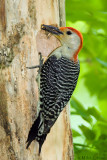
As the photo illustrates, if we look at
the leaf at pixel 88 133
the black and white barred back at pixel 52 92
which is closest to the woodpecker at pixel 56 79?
the black and white barred back at pixel 52 92

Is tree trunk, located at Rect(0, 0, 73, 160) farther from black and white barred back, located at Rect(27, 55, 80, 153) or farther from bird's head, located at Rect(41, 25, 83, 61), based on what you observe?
bird's head, located at Rect(41, 25, 83, 61)

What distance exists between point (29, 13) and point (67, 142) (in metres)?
1.36

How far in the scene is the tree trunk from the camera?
276cm

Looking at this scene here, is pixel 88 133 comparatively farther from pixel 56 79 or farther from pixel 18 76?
pixel 18 76

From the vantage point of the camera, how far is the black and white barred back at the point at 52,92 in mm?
2801

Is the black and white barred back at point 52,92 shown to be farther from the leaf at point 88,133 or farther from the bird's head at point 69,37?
the leaf at point 88,133

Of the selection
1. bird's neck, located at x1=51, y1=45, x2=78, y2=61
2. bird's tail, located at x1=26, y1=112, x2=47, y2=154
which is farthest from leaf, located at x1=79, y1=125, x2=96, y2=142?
bird's neck, located at x1=51, y1=45, x2=78, y2=61

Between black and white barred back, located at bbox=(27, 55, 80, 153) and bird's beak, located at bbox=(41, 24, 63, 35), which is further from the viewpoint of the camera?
bird's beak, located at bbox=(41, 24, 63, 35)

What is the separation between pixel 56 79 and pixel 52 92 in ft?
0.45

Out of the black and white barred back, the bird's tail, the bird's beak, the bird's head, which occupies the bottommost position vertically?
the bird's tail

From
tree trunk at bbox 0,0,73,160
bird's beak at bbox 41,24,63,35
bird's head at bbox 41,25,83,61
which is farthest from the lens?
bird's head at bbox 41,25,83,61

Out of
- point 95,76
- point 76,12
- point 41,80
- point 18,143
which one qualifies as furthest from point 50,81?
point 95,76

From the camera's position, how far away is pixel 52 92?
2.90 meters

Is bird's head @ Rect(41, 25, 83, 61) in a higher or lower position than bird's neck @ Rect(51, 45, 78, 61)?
higher
